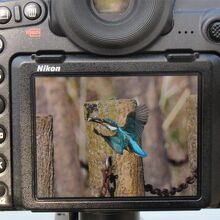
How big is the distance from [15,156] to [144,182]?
0.13 m

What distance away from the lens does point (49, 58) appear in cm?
54

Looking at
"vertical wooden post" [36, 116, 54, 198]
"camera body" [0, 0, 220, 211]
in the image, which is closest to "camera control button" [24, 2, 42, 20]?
"camera body" [0, 0, 220, 211]

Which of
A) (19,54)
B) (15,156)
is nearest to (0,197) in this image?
(15,156)

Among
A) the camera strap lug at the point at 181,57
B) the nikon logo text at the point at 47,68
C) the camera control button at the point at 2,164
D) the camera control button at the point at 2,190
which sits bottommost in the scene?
the camera control button at the point at 2,190

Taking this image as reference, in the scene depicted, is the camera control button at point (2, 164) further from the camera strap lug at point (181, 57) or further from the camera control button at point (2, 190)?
the camera strap lug at point (181, 57)

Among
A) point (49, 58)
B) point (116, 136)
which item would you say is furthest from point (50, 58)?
point (116, 136)

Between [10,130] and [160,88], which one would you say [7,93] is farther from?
[160,88]

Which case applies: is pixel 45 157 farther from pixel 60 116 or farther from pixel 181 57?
pixel 181 57

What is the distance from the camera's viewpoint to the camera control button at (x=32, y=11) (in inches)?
21.3

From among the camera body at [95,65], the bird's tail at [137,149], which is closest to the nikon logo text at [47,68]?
the camera body at [95,65]

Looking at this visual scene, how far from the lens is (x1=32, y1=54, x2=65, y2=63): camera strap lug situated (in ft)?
1.76

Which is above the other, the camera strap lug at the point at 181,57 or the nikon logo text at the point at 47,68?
the camera strap lug at the point at 181,57

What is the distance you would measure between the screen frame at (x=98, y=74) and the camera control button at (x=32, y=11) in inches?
1.6

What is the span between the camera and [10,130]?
1.79 ft
